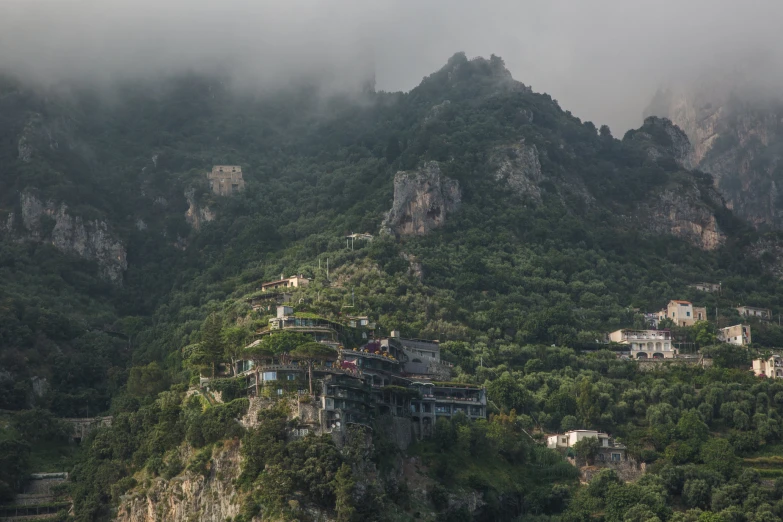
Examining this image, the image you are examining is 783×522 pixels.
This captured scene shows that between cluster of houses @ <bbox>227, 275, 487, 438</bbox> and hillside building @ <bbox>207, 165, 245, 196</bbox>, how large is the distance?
1606 inches

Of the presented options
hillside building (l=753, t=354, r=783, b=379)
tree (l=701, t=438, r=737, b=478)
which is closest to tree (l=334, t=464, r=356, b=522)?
tree (l=701, t=438, r=737, b=478)

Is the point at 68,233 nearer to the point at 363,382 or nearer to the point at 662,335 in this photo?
the point at 662,335

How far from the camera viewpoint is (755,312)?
132125 mm

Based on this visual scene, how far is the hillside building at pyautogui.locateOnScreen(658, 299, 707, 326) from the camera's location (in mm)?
126375

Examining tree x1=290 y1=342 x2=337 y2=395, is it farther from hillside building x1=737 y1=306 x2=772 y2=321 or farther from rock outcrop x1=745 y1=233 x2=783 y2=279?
rock outcrop x1=745 y1=233 x2=783 y2=279

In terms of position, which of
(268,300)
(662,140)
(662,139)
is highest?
(662,139)

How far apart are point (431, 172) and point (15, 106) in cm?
5037

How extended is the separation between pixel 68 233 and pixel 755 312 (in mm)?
68838

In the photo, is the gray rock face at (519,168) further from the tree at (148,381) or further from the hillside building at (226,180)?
the tree at (148,381)

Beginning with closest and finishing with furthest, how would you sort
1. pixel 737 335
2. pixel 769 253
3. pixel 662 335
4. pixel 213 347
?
pixel 213 347, pixel 662 335, pixel 737 335, pixel 769 253

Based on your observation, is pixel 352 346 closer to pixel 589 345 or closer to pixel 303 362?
pixel 303 362

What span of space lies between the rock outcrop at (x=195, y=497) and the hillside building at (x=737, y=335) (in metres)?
55.1

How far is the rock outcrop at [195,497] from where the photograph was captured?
80875mm

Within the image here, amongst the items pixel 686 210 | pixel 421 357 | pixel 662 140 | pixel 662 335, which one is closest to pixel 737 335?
Result: pixel 662 335
